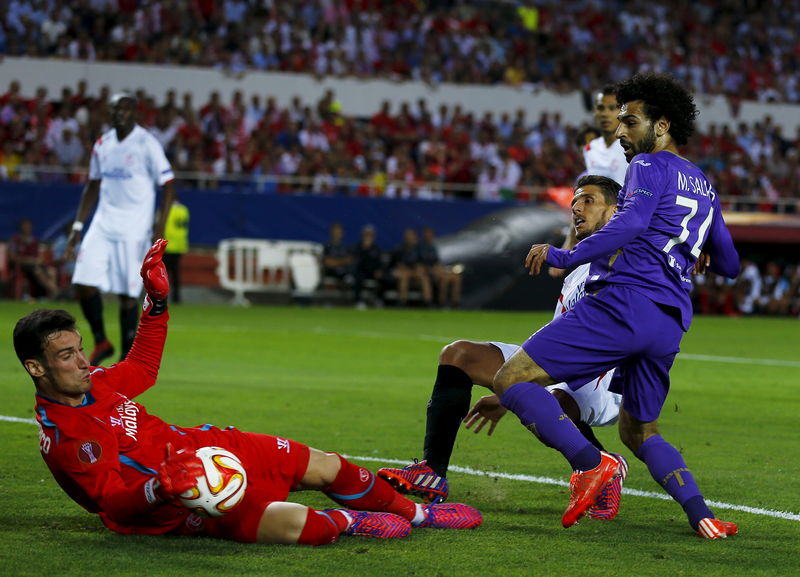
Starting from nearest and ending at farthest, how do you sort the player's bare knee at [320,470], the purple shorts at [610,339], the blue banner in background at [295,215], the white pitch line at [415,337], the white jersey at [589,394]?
the player's bare knee at [320,470] < the purple shorts at [610,339] < the white jersey at [589,394] < the white pitch line at [415,337] < the blue banner in background at [295,215]

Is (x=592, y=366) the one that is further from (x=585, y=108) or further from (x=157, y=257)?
(x=585, y=108)

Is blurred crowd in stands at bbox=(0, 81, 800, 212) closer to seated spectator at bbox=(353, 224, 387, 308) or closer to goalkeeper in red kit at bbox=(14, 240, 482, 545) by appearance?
seated spectator at bbox=(353, 224, 387, 308)

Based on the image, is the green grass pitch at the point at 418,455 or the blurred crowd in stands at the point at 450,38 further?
the blurred crowd in stands at the point at 450,38

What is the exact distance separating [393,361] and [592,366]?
26.6ft

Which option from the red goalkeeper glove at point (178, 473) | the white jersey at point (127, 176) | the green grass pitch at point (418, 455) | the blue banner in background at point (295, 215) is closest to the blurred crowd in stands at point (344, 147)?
the blue banner in background at point (295, 215)

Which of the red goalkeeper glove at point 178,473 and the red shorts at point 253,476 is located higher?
the red goalkeeper glove at point 178,473

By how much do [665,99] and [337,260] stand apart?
18.3 m

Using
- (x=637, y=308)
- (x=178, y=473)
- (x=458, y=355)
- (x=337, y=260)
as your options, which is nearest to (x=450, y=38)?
(x=337, y=260)

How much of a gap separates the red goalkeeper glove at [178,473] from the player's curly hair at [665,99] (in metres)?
2.45

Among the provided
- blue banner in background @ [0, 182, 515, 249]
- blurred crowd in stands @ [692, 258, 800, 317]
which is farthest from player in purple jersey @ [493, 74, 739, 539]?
blurred crowd in stands @ [692, 258, 800, 317]

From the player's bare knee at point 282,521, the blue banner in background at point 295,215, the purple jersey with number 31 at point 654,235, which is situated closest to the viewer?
the player's bare knee at point 282,521

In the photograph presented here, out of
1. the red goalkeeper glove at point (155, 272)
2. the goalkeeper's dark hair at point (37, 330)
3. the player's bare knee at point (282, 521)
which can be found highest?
the red goalkeeper glove at point (155, 272)

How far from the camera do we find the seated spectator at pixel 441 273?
2347cm

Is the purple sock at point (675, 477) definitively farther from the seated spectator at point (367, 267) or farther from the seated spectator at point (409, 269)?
the seated spectator at point (409, 269)
